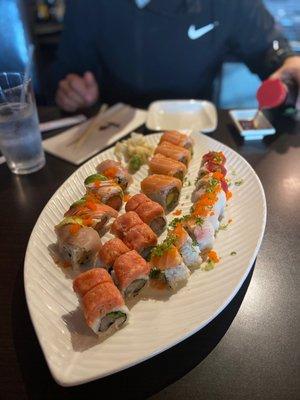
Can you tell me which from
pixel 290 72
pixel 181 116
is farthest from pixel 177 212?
A: pixel 290 72

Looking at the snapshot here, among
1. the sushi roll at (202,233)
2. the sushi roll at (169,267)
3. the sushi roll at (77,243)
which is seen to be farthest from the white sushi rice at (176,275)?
the sushi roll at (77,243)

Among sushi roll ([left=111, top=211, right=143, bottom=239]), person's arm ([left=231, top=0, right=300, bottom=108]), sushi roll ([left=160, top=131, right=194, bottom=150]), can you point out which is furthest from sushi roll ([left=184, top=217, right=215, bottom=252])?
person's arm ([left=231, top=0, right=300, bottom=108])

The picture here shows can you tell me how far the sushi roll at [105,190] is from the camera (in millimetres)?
1145

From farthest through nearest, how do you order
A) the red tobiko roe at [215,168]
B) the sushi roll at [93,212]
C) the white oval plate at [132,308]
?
the red tobiko roe at [215,168] → the sushi roll at [93,212] → the white oval plate at [132,308]

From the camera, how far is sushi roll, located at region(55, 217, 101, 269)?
0.94 meters

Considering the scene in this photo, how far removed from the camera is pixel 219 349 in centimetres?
77

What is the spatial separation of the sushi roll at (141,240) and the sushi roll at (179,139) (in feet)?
1.70

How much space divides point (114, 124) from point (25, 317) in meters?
1.07

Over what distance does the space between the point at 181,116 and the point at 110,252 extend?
3.41 feet

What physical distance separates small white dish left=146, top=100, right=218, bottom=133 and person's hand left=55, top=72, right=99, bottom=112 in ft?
1.09

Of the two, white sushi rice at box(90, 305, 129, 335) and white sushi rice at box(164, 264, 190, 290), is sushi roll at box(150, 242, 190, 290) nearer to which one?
white sushi rice at box(164, 264, 190, 290)

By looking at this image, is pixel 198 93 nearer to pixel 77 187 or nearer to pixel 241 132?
pixel 241 132

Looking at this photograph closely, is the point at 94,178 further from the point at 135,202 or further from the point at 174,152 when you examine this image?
the point at 174,152

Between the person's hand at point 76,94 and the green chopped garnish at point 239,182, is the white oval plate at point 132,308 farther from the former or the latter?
the person's hand at point 76,94
